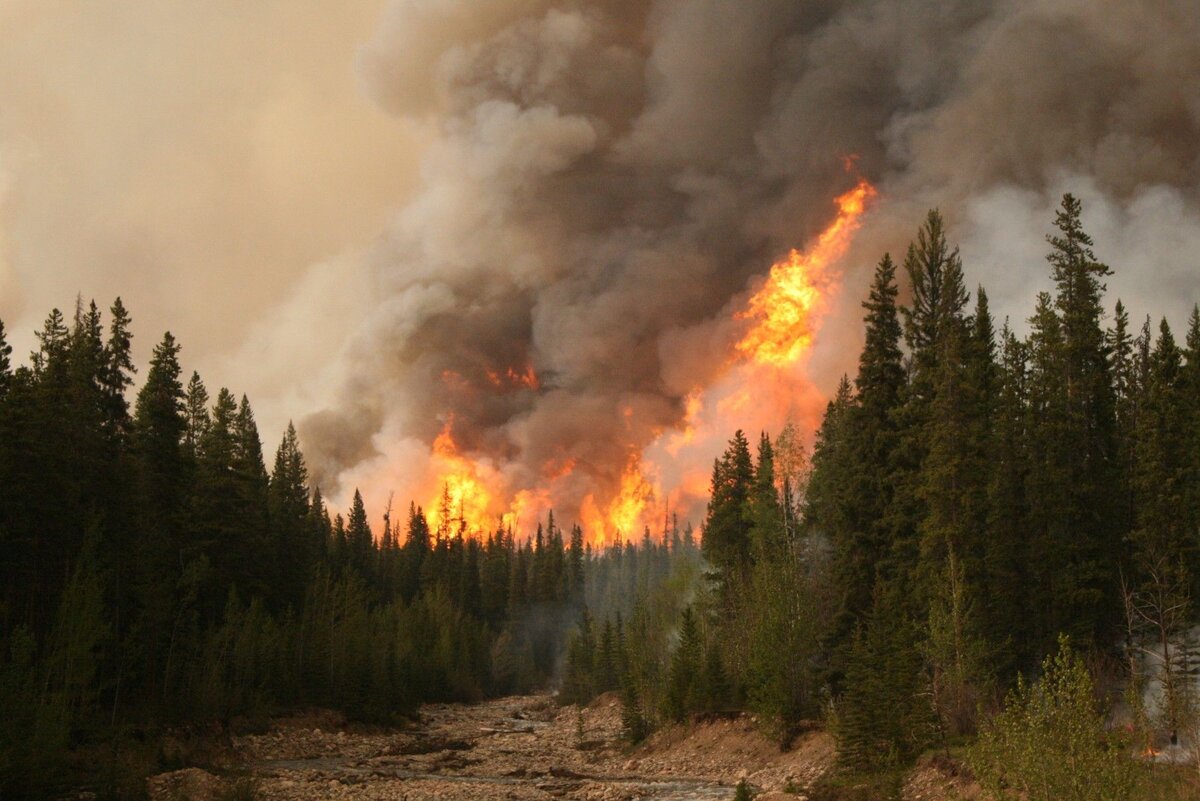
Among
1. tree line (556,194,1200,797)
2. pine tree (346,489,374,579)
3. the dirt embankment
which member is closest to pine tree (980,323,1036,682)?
tree line (556,194,1200,797)

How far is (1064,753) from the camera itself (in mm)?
16891

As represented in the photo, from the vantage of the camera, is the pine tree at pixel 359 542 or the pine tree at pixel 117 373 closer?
the pine tree at pixel 117 373

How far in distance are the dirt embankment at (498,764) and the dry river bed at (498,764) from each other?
0.08 meters

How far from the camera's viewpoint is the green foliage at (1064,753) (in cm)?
1642

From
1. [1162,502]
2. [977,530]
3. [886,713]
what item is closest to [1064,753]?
[886,713]

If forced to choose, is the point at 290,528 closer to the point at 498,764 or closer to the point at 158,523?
the point at 158,523

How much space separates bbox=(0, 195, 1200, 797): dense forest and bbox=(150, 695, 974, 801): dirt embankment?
224 centimetres

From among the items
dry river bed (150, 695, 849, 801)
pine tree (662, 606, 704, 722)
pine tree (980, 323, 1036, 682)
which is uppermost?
pine tree (980, 323, 1036, 682)

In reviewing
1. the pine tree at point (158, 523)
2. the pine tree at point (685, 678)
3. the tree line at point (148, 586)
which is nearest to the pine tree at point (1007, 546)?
the pine tree at point (685, 678)

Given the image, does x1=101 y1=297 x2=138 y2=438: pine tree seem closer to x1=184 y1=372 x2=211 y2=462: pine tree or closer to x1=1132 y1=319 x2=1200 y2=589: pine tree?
x1=184 y1=372 x2=211 y2=462: pine tree

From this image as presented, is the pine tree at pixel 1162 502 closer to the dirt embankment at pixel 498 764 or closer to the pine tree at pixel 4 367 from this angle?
the dirt embankment at pixel 498 764

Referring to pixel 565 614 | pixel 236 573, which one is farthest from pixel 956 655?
pixel 565 614

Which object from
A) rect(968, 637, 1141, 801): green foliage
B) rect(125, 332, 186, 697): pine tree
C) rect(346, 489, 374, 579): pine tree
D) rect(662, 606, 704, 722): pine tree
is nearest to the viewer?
rect(968, 637, 1141, 801): green foliage

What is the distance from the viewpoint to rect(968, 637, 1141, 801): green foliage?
16.4m
